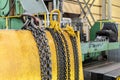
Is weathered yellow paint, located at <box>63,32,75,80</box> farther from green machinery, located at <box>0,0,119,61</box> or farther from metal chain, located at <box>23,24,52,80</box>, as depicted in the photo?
green machinery, located at <box>0,0,119,61</box>

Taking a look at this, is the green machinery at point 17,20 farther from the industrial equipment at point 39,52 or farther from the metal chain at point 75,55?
the industrial equipment at point 39,52

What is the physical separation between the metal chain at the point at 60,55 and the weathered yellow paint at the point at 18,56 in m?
0.29

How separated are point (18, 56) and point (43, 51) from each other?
238mm

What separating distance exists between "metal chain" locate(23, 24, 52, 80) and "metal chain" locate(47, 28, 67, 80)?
19 cm

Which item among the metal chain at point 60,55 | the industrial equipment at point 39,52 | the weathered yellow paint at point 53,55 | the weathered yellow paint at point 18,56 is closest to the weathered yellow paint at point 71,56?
the industrial equipment at point 39,52

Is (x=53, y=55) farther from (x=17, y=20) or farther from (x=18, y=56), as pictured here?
(x=17, y=20)

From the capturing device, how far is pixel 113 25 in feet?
15.8

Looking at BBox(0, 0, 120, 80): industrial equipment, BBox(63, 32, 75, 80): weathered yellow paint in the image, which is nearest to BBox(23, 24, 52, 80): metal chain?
BBox(0, 0, 120, 80): industrial equipment

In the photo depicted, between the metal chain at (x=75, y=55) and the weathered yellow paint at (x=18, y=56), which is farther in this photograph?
the metal chain at (x=75, y=55)

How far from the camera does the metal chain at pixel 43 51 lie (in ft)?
6.75

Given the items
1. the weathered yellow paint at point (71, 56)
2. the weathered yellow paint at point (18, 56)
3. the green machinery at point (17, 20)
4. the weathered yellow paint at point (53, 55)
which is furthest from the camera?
the green machinery at point (17, 20)

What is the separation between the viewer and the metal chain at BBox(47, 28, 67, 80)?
2.29 metres

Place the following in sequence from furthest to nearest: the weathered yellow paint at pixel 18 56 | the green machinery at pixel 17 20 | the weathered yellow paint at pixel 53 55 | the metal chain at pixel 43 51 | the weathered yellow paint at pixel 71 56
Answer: the green machinery at pixel 17 20, the weathered yellow paint at pixel 71 56, the weathered yellow paint at pixel 53 55, the metal chain at pixel 43 51, the weathered yellow paint at pixel 18 56

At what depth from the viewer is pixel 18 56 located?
1.91 meters
